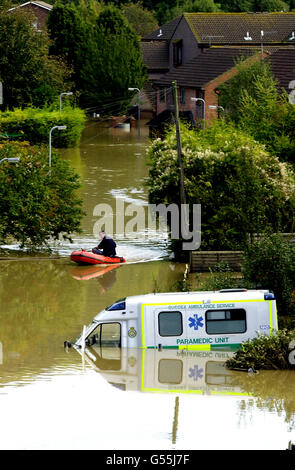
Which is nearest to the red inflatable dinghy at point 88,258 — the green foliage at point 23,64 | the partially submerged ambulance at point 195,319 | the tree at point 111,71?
the partially submerged ambulance at point 195,319

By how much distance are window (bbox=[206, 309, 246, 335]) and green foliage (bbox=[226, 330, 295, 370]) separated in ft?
2.25

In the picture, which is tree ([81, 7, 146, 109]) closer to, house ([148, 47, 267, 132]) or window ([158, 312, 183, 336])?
house ([148, 47, 267, 132])

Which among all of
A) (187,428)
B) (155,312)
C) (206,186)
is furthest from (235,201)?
(187,428)

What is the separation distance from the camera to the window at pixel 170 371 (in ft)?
81.7

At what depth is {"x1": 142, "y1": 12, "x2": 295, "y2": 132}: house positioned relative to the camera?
3046 inches

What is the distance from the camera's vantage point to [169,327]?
25.4m

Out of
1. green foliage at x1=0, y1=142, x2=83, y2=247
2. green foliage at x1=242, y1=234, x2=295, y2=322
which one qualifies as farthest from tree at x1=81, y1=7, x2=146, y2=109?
green foliage at x1=242, y1=234, x2=295, y2=322

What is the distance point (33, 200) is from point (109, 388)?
17159 mm

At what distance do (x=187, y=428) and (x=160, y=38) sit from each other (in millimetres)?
91173

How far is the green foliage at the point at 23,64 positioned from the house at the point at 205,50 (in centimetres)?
973

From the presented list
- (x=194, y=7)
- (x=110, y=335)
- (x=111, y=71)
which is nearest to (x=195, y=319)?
(x=110, y=335)

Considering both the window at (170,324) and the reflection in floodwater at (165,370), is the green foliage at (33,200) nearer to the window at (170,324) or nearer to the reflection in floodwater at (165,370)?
the reflection in floodwater at (165,370)

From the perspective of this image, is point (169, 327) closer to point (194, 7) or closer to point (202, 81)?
point (202, 81)

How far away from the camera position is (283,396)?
23.4 metres
